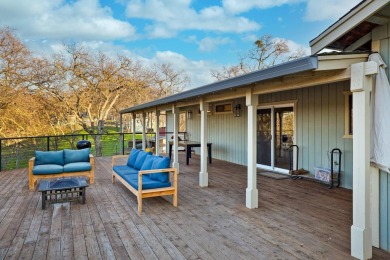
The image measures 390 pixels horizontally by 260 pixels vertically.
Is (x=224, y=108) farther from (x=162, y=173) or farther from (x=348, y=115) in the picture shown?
(x=162, y=173)

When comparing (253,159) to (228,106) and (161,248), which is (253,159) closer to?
(161,248)

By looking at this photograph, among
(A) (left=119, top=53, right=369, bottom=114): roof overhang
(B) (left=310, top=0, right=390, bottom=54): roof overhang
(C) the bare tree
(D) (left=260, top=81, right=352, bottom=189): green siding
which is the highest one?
(C) the bare tree

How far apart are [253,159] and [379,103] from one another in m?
1.96

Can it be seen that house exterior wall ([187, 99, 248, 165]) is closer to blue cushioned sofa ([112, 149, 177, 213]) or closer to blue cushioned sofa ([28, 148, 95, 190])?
blue cushioned sofa ([112, 149, 177, 213])

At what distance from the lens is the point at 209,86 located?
4.82m

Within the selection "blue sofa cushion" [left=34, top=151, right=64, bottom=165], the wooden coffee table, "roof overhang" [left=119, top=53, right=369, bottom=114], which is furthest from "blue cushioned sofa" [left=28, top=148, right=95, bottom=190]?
"roof overhang" [left=119, top=53, right=369, bottom=114]

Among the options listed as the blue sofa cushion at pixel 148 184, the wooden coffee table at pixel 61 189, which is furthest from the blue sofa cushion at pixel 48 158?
the blue sofa cushion at pixel 148 184

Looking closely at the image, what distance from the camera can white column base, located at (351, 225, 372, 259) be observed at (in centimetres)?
271

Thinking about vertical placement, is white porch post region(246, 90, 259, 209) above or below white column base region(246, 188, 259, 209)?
above

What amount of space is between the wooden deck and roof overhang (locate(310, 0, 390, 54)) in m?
2.39

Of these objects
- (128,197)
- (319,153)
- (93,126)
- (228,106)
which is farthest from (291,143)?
(93,126)

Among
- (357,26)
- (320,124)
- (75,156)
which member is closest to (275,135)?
(320,124)

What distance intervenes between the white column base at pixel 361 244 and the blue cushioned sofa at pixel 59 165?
5.05 metres

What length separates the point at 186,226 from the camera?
3.62m
